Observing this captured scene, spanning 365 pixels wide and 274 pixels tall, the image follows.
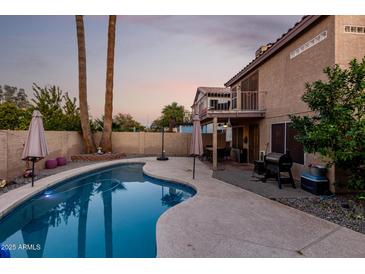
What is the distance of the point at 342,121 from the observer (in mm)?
5387

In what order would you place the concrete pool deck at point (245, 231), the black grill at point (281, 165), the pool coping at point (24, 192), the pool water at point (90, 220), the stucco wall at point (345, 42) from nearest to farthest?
the concrete pool deck at point (245, 231) → the pool water at point (90, 220) → the pool coping at point (24, 192) → the stucco wall at point (345, 42) → the black grill at point (281, 165)

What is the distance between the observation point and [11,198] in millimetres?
6086

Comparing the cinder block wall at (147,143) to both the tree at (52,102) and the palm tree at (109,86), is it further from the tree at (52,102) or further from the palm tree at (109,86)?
the tree at (52,102)

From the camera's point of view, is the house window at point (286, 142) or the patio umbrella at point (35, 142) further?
the house window at point (286, 142)

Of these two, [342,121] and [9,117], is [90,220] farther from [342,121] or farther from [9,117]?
[9,117]

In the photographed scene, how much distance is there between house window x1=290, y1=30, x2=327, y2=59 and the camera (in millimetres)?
7205

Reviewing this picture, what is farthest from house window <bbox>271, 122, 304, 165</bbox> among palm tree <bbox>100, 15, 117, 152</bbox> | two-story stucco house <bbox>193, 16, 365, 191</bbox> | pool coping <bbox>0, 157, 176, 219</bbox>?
palm tree <bbox>100, 15, 117, 152</bbox>

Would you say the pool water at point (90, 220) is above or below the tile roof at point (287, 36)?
below

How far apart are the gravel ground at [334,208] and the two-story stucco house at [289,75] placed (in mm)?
901

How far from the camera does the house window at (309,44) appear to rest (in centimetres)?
720

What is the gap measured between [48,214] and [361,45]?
33.9 feet

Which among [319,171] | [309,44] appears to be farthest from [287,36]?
[319,171]

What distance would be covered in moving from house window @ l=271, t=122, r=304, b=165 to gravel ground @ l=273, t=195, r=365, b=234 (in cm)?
231

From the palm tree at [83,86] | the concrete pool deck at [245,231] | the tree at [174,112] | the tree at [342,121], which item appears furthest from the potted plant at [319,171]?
the tree at [174,112]
